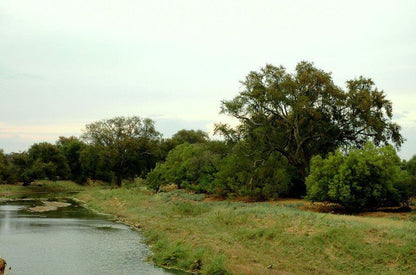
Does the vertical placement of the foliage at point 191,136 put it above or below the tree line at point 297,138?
above

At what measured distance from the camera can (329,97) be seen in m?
40.5

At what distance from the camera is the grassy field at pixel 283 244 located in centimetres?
1817

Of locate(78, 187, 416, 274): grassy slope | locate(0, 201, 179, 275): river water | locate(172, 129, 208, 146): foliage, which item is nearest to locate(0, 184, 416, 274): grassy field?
locate(78, 187, 416, 274): grassy slope

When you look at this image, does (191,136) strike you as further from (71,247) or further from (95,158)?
(71,247)

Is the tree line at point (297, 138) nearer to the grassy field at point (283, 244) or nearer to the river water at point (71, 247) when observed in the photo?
the grassy field at point (283, 244)

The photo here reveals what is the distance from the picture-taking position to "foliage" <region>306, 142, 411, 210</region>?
95.9 ft

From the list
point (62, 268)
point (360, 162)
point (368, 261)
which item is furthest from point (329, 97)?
point (62, 268)

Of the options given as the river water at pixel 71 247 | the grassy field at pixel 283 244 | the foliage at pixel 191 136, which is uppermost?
the foliage at pixel 191 136

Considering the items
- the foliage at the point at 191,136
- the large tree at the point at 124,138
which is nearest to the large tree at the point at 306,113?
the large tree at the point at 124,138

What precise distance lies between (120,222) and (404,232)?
2436 cm

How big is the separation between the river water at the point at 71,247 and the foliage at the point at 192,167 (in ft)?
48.4

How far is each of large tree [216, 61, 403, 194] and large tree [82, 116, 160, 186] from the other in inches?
1748

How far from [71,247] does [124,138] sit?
60492mm

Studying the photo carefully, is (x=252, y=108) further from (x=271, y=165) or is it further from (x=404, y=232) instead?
(x=404, y=232)
